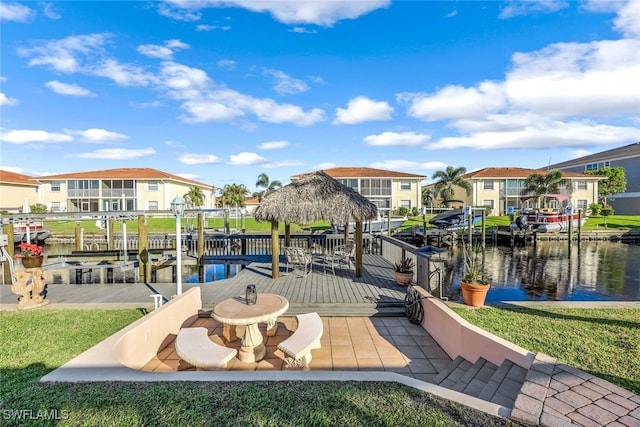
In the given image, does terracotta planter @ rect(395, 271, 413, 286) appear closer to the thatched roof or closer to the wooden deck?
the wooden deck

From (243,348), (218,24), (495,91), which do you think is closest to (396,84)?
(495,91)

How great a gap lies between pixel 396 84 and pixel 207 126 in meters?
17.7

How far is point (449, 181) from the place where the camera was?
41.0m

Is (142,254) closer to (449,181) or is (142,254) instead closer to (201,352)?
(201,352)

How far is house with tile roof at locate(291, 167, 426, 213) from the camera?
38.9m

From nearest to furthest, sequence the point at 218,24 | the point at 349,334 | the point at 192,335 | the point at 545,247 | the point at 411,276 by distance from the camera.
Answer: the point at 192,335
the point at 349,334
the point at 411,276
the point at 218,24
the point at 545,247

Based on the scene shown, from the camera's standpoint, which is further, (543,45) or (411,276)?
(543,45)

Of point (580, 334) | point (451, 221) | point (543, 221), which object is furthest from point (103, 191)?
point (543, 221)

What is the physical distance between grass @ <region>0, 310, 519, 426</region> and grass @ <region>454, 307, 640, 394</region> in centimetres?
202

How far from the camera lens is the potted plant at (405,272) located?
7863 millimetres

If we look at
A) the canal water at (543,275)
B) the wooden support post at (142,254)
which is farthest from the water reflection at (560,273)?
the wooden support post at (142,254)

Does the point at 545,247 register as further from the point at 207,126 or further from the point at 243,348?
the point at 207,126

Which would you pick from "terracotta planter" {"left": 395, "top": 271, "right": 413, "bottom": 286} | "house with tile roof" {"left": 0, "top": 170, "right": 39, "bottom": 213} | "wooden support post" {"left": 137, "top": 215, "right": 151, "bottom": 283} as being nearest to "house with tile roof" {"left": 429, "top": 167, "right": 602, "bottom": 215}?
"terracotta planter" {"left": 395, "top": 271, "right": 413, "bottom": 286}

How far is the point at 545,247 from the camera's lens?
24188mm
